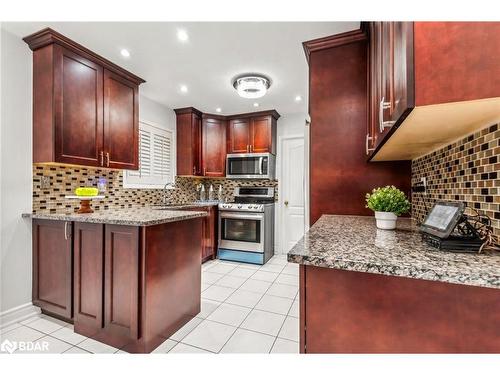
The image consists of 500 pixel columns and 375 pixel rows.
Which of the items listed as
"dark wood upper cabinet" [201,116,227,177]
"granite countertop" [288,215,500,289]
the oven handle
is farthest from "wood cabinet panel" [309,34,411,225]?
"dark wood upper cabinet" [201,116,227,177]

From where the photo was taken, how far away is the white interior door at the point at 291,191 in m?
4.16

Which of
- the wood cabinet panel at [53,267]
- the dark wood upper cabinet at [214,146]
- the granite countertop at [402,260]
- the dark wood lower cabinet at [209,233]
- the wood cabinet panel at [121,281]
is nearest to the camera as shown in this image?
the granite countertop at [402,260]

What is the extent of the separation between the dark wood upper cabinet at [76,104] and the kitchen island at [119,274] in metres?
0.64

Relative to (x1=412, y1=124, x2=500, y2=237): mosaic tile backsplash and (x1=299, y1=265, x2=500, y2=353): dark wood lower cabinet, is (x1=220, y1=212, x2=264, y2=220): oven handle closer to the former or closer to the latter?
(x1=412, y1=124, x2=500, y2=237): mosaic tile backsplash

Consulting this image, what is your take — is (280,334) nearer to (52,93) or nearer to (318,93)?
(318,93)

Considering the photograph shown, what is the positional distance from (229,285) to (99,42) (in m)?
2.74

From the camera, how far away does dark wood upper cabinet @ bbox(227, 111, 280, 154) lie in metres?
3.98

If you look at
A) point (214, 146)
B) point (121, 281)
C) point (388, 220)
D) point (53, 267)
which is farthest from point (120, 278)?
point (214, 146)

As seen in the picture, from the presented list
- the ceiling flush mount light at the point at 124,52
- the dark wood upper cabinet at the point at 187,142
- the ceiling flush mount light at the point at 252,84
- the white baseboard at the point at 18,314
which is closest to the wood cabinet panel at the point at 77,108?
the ceiling flush mount light at the point at 124,52

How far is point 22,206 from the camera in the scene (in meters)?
2.05

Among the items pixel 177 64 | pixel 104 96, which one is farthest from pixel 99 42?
pixel 177 64

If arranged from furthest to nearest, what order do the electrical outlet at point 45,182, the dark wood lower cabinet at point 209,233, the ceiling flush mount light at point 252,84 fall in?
1. the dark wood lower cabinet at point 209,233
2. the ceiling flush mount light at point 252,84
3. the electrical outlet at point 45,182

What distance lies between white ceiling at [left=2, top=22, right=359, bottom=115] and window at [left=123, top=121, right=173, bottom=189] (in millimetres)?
608

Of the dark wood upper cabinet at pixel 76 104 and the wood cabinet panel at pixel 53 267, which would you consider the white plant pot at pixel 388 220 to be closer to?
the wood cabinet panel at pixel 53 267
